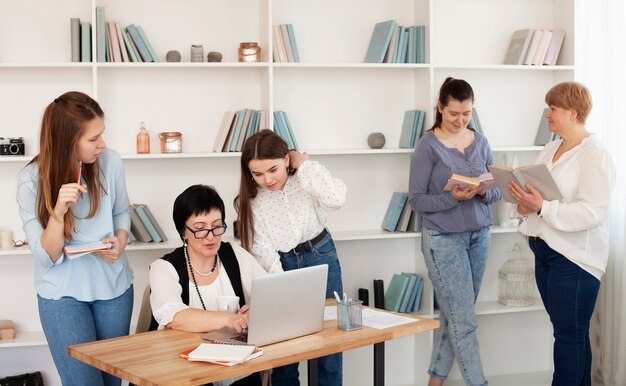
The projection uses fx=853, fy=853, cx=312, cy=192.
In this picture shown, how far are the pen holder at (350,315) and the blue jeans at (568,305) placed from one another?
1.34m

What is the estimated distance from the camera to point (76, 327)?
307cm

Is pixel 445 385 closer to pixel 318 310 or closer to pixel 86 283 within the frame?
pixel 318 310

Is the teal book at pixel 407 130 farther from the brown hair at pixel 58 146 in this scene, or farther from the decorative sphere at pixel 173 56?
the brown hair at pixel 58 146

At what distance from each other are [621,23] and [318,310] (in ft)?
9.07

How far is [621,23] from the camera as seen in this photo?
15.5ft

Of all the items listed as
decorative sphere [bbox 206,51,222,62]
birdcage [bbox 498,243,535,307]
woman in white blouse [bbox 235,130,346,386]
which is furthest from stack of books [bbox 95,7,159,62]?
birdcage [bbox 498,243,535,307]

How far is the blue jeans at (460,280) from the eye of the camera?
14.4 ft

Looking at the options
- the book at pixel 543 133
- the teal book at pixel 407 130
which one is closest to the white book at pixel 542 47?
the book at pixel 543 133

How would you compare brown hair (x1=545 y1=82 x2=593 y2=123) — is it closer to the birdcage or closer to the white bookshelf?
the white bookshelf

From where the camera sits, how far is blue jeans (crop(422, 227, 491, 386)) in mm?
4387

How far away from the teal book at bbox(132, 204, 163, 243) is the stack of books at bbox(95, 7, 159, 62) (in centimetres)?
77

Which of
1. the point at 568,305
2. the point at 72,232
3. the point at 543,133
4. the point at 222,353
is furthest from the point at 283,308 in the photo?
the point at 543,133

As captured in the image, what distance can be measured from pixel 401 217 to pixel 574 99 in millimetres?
1312

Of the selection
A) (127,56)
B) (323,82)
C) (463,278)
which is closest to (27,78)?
(127,56)
